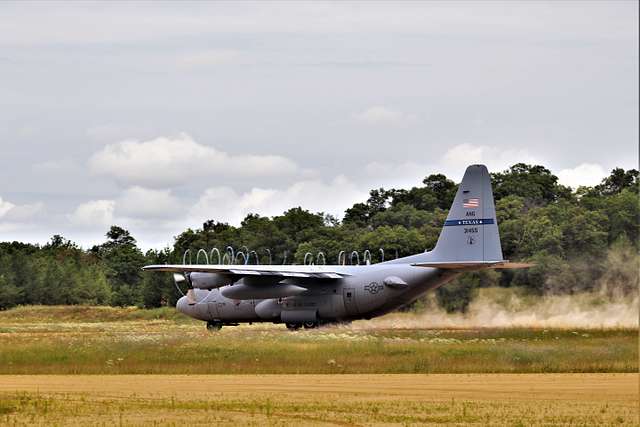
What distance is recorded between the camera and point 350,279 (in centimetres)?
5844

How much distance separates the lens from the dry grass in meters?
26.7

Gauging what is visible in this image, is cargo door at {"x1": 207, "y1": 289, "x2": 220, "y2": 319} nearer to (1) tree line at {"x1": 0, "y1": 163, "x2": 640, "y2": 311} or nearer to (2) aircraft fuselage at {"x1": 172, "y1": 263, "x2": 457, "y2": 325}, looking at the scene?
(2) aircraft fuselage at {"x1": 172, "y1": 263, "x2": 457, "y2": 325}

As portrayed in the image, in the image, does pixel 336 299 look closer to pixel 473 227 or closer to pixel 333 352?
pixel 473 227

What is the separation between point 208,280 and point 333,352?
16.7 metres

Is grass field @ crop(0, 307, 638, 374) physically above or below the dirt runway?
above

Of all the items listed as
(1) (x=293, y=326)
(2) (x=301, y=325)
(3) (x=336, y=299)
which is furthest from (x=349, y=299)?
(1) (x=293, y=326)

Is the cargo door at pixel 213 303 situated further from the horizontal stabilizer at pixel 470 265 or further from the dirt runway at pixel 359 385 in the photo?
the dirt runway at pixel 359 385

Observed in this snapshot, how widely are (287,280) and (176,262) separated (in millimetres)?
32574

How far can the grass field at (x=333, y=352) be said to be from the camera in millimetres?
39969

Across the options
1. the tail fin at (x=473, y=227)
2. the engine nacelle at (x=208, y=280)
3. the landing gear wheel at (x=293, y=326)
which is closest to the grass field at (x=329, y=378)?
the landing gear wheel at (x=293, y=326)

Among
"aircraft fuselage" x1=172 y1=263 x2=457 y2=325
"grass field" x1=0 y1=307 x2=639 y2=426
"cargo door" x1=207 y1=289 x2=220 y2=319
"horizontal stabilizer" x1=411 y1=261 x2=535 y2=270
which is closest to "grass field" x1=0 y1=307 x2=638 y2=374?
"grass field" x1=0 y1=307 x2=639 y2=426

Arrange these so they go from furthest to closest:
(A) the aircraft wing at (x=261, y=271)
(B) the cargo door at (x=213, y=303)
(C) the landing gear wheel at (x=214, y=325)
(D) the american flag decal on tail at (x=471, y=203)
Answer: (C) the landing gear wheel at (x=214, y=325) → (B) the cargo door at (x=213, y=303) → (A) the aircraft wing at (x=261, y=271) → (D) the american flag decal on tail at (x=471, y=203)

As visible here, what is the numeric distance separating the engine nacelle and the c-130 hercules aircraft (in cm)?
5

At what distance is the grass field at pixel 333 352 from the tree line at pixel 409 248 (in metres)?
7.02
